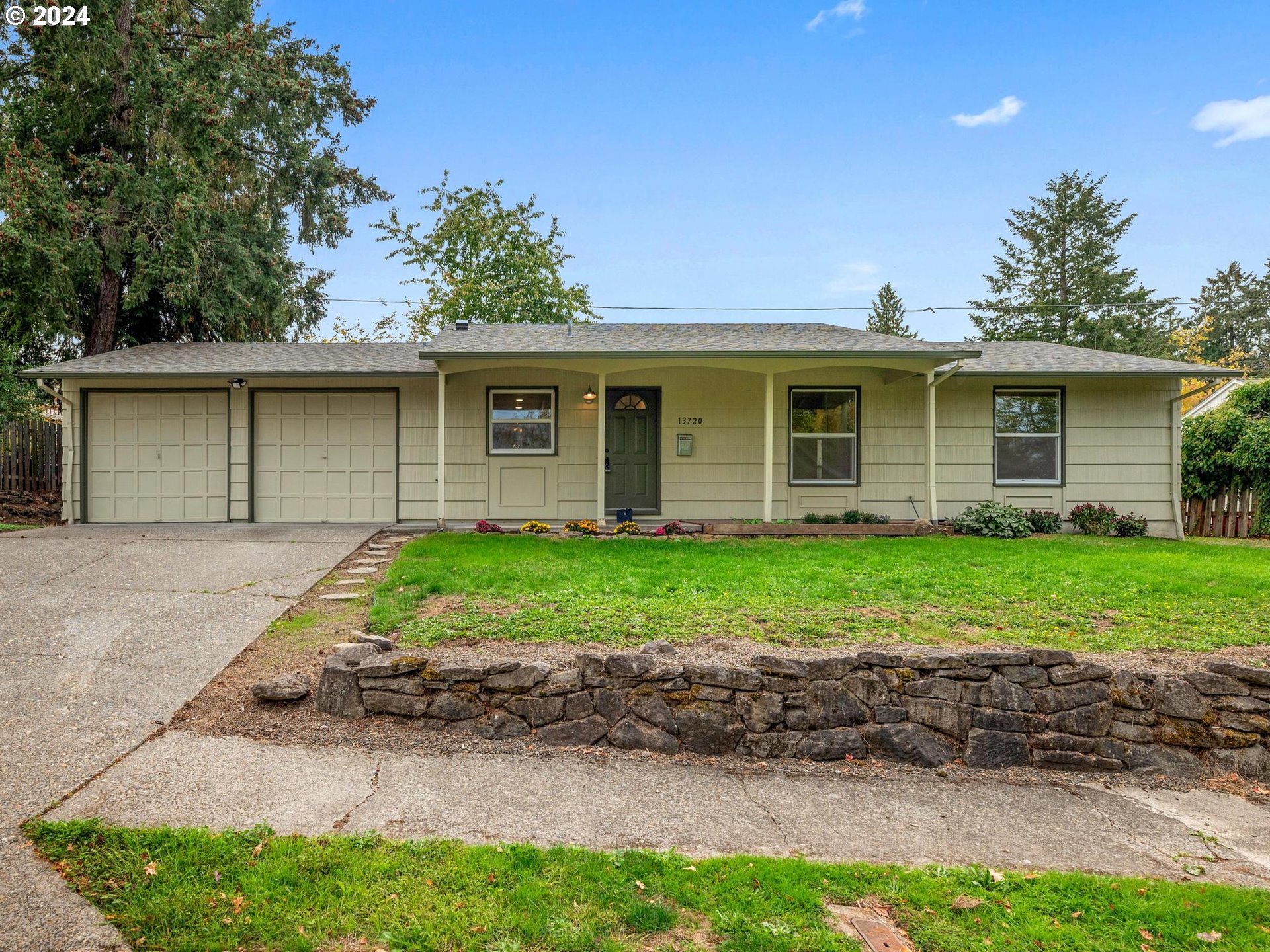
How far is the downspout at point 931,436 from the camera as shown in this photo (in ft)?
30.4

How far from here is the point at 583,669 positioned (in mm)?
3531

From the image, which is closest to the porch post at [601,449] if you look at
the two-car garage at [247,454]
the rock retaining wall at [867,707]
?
the two-car garage at [247,454]

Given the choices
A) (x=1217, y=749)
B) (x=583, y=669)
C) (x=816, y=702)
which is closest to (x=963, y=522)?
(x=1217, y=749)

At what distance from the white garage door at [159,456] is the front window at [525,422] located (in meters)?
4.10

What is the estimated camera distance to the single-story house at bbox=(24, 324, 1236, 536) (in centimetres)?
983

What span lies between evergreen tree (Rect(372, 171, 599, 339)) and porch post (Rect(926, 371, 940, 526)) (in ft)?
45.9

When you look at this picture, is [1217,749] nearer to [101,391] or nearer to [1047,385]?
[1047,385]

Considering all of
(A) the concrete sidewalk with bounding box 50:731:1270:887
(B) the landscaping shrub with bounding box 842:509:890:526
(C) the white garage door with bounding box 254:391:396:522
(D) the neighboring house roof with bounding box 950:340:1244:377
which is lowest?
(A) the concrete sidewalk with bounding box 50:731:1270:887

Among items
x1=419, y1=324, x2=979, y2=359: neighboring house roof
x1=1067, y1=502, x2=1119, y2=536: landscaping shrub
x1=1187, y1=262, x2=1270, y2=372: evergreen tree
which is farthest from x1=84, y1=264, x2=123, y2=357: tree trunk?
x1=1187, y1=262, x2=1270, y2=372: evergreen tree

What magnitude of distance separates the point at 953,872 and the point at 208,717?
3.60 meters

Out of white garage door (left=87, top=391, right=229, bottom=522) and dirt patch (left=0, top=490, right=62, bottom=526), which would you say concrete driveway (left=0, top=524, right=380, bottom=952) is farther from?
dirt patch (left=0, top=490, right=62, bottom=526)

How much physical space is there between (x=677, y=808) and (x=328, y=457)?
881 centimetres

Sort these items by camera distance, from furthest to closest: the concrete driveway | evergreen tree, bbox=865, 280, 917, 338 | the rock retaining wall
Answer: evergreen tree, bbox=865, 280, 917, 338 < the rock retaining wall < the concrete driveway

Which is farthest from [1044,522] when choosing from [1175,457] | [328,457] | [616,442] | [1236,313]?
[1236,313]
